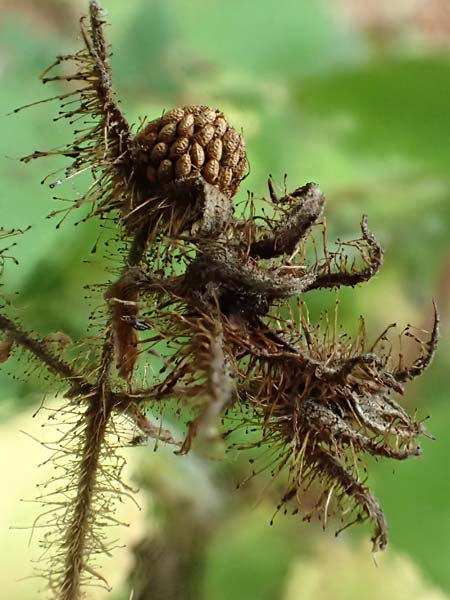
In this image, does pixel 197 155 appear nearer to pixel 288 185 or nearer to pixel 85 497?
pixel 85 497

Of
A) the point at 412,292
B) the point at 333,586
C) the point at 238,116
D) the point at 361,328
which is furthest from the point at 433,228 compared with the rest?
the point at 361,328

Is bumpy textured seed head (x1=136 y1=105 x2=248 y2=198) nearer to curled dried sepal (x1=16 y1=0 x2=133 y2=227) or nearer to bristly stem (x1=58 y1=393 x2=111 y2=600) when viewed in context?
curled dried sepal (x1=16 y1=0 x2=133 y2=227)

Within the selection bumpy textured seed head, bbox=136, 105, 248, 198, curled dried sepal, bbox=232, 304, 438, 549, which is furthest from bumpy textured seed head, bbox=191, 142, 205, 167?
curled dried sepal, bbox=232, 304, 438, 549

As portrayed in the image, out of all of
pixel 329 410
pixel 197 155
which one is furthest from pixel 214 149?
pixel 329 410

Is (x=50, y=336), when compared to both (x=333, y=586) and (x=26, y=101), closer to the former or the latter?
(x=26, y=101)

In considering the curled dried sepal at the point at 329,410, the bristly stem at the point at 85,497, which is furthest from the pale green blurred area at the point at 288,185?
the curled dried sepal at the point at 329,410

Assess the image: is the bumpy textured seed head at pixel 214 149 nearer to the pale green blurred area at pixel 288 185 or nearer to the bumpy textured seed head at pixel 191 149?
the bumpy textured seed head at pixel 191 149
